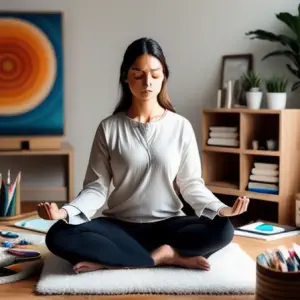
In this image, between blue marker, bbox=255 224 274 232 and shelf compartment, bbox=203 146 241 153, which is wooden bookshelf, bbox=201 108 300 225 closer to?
shelf compartment, bbox=203 146 241 153

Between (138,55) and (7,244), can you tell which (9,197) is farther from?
(138,55)

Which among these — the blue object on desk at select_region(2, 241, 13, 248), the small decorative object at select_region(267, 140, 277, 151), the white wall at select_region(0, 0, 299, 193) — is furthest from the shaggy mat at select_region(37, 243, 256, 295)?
the white wall at select_region(0, 0, 299, 193)

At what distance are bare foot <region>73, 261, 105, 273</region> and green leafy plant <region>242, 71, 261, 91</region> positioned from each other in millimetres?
1270

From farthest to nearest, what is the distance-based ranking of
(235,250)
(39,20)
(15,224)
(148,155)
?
(39,20) → (15,224) → (235,250) → (148,155)

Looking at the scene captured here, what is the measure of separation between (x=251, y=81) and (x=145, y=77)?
0.94m

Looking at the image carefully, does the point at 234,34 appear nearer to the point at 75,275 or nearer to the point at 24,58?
the point at 24,58

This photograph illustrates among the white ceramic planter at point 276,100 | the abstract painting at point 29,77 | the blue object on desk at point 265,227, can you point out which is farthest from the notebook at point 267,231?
the abstract painting at point 29,77

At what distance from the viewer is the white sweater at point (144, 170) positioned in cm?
194

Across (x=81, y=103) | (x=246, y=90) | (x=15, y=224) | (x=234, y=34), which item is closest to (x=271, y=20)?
(x=234, y=34)

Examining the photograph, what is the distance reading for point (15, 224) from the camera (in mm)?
2486

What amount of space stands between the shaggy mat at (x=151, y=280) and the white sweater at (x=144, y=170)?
195 millimetres

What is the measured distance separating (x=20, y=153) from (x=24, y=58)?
18.3 inches

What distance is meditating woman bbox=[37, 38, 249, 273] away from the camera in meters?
1.86

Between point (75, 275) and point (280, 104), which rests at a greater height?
point (280, 104)
